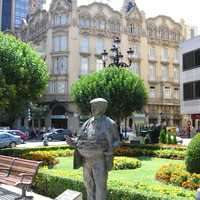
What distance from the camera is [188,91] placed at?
39.2 metres

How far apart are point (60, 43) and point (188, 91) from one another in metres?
22.7

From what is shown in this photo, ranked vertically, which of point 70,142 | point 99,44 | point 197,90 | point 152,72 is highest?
point 99,44

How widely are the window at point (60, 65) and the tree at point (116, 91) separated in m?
28.4

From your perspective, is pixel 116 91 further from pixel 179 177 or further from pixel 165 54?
pixel 165 54

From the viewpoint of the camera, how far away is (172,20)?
64.1 metres

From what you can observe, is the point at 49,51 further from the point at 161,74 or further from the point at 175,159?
the point at 175,159

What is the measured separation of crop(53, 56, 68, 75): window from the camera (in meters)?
55.5

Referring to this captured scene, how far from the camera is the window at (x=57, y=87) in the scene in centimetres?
5500

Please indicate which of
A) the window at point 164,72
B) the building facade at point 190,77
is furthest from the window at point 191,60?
the window at point 164,72

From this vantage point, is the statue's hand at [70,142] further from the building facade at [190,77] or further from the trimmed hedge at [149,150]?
the building facade at [190,77]

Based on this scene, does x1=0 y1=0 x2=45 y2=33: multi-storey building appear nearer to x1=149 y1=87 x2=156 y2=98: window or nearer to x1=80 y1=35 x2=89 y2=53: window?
x1=80 y1=35 x2=89 y2=53: window

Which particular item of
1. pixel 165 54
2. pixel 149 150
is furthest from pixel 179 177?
pixel 165 54

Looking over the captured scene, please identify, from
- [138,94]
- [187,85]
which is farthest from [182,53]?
[138,94]

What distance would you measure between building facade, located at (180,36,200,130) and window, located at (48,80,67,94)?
62.9 feet
